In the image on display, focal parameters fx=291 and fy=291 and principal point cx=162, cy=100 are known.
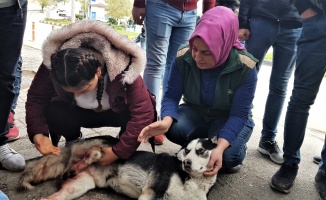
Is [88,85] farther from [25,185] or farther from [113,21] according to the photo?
[113,21]

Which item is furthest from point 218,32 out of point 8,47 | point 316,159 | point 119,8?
point 119,8

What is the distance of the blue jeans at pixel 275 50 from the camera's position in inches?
93.4

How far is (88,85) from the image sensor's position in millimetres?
1698

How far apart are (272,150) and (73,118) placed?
175 cm

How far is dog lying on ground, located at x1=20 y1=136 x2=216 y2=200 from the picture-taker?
1.74 m

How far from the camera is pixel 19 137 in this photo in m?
2.50

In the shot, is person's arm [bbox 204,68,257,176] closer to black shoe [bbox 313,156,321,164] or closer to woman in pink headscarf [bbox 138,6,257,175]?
woman in pink headscarf [bbox 138,6,257,175]

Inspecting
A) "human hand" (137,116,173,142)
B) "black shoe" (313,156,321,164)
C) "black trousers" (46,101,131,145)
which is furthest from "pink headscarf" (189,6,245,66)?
"black shoe" (313,156,321,164)

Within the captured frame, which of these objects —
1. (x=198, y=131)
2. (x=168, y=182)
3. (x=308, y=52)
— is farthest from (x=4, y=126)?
(x=308, y=52)

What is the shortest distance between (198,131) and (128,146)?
62 cm

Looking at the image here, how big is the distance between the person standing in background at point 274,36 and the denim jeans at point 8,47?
1676 mm

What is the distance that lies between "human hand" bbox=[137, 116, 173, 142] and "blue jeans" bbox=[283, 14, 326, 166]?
886 millimetres

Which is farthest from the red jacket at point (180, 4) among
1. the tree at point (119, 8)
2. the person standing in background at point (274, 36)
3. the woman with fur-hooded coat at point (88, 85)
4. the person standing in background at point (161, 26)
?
the tree at point (119, 8)

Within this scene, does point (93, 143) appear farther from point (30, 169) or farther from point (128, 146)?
point (30, 169)
